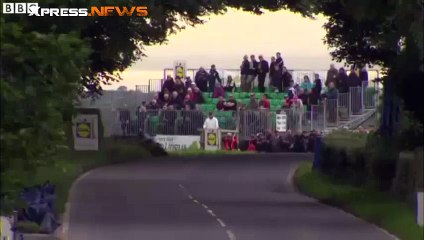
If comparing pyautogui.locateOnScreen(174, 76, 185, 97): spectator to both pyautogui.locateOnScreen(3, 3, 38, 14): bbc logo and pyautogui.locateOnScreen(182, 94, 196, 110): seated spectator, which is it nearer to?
pyautogui.locateOnScreen(182, 94, 196, 110): seated spectator

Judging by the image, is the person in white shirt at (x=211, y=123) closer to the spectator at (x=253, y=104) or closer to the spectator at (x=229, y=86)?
the spectator at (x=253, y=104)

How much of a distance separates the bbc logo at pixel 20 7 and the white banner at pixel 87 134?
24676 mm

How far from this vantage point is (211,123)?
Answer: 4491 cm

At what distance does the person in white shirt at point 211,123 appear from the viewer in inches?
1767

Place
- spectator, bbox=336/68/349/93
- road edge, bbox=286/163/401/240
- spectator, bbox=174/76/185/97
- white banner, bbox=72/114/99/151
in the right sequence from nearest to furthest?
1. road edge, bbox=286/163/401/240
2. white banner, bbox=72/114/99/151
3. spectator, bbox=336/68/349/93
4. spectator, bbox=174/76/185/97

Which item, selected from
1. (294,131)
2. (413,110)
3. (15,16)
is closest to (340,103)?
(294,131)

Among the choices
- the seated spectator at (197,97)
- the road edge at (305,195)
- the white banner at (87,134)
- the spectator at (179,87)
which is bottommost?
the road edge at (305,195)

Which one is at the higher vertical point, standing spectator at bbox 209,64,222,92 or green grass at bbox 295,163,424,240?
standing spectator at bbox 209,64,222,92

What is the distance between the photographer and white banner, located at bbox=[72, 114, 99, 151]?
1491 inches

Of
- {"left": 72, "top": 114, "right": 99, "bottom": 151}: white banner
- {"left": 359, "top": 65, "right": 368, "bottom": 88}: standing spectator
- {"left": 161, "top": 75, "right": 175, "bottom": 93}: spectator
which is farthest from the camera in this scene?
{"left": 161, "top": 75, "right": 175, "bottom": 93}: spectator

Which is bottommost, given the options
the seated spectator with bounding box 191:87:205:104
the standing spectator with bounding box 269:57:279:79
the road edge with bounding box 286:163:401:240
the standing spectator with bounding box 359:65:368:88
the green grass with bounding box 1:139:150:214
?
the road edge with bounding box 286:163:401:240

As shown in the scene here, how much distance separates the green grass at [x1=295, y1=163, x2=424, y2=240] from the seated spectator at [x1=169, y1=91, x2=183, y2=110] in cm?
1153

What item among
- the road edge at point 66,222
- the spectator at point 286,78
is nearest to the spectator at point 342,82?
the spectator at point 286,78

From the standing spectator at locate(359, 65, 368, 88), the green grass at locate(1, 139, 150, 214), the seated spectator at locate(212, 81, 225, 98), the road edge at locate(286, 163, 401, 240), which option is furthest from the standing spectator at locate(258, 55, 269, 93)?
the road edge at locate(286, 163, 401, 240)
